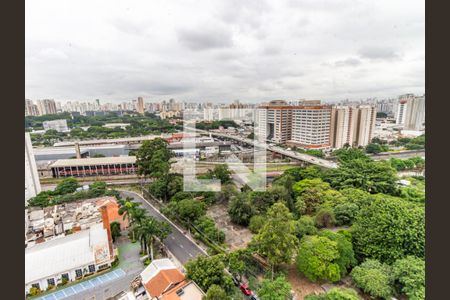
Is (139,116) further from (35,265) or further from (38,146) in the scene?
(35,265)

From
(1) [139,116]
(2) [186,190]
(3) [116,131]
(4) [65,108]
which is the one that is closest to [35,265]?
(2) [186,190]

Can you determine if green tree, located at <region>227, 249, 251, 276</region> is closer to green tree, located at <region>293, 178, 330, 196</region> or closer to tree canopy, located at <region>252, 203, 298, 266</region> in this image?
tree canopy, located at <region>252, 203, 298, 266</region>

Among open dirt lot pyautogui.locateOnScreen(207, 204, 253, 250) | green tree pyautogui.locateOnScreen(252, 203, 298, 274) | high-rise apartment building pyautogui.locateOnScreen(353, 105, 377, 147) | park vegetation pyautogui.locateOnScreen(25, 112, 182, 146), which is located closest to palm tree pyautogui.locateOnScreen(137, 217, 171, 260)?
open dirt lot pyautogui.locateOnScreen(207, 204, 253, 250)

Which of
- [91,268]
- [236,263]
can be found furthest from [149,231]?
[236,263]

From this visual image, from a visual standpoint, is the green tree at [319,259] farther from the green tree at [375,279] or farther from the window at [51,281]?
the window at [51,281]

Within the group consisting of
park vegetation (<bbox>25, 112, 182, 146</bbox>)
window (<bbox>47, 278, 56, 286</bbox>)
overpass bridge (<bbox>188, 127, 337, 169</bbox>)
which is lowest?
window (<bbox>47, 278, 56, 286</bbox>)
